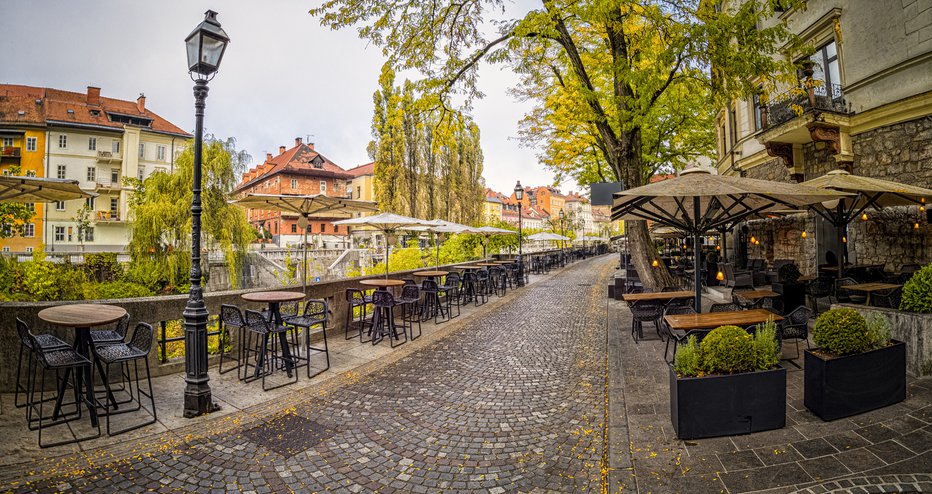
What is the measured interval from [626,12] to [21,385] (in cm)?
1079

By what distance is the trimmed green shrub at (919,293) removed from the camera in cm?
464

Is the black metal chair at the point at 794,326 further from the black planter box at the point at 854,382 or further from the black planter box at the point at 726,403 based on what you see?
the black planter box at the point at 726,403

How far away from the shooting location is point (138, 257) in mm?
18453

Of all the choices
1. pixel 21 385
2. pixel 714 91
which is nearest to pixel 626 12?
pixel 714 91

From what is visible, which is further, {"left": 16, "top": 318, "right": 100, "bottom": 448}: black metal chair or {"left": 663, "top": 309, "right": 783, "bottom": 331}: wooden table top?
{"left": 663, "top": 309, "right": 783, "bottom": 331}: wooden table top

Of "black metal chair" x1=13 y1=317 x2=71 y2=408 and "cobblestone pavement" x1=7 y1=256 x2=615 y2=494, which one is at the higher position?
"black metal chair" x1=13 y1=317 x2=71 y2=408

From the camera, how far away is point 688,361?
3.65m

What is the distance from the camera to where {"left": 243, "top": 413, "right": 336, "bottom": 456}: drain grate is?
3.77 meters

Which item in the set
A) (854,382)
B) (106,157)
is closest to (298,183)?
(106,157)

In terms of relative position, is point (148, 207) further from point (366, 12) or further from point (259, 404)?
point (259, 404)

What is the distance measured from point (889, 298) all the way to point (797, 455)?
4601 mm

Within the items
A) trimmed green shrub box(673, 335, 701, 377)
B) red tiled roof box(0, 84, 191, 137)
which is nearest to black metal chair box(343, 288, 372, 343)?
trimmed green shrub box(673, 335, 701, 377)

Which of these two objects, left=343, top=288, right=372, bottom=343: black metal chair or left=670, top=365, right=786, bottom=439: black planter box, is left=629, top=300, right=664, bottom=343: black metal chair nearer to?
left=670, top=365, right=786, bottom=439: black planter box

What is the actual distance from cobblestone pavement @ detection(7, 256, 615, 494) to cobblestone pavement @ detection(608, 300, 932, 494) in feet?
1.28
